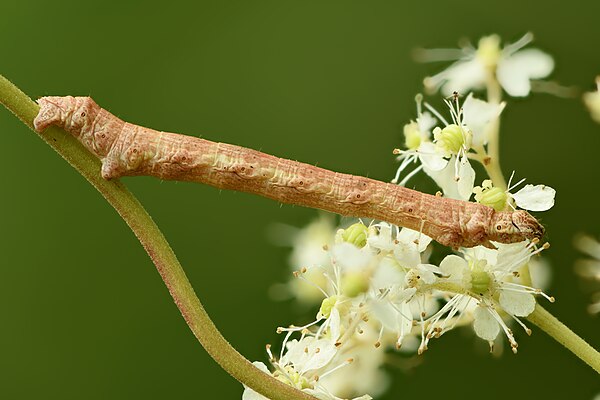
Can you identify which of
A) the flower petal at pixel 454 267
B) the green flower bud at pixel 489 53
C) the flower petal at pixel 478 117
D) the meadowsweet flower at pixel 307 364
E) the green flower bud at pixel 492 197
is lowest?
the meadowsweet flower at pixel 307 364

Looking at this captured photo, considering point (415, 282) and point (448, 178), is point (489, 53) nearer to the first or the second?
point (448, 178)

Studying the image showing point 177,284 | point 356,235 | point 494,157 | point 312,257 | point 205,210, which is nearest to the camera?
point 177,284

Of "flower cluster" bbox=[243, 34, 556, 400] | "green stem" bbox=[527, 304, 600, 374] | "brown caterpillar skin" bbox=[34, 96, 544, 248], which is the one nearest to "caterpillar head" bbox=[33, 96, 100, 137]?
"brown caterpillar skin" bbox=[34, 96, 544, 248]

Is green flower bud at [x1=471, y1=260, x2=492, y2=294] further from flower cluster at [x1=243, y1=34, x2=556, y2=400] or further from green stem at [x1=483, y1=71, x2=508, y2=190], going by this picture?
green stem at [x1=483, y1=71, x2=508, y2=190]

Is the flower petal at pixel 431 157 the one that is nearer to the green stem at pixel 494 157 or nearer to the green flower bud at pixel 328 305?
the green stem at pixel 494 157

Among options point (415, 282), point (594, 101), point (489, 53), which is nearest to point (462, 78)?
point (489, 53)

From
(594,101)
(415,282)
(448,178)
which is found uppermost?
(594,101)

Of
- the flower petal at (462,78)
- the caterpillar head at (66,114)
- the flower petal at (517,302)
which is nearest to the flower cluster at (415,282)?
the flower petal at (517,302)
